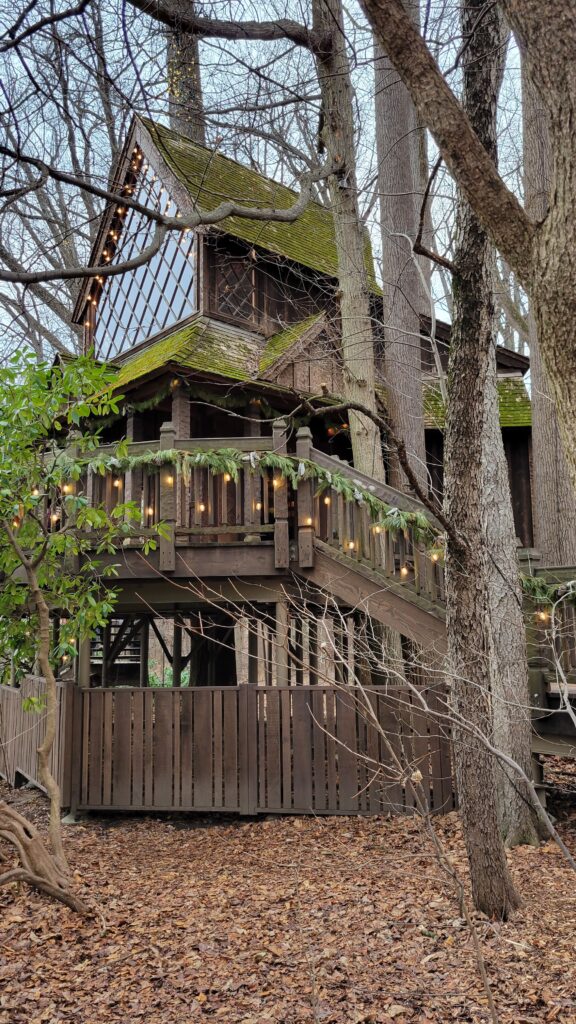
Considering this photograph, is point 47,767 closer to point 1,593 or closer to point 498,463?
point 1,593

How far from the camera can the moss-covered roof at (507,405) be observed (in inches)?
533

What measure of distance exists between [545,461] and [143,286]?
27.9 feet

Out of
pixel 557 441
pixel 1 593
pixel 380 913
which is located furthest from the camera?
pixel 557 441

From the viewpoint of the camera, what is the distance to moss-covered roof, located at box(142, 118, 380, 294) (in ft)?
42.8

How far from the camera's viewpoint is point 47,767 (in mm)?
5742

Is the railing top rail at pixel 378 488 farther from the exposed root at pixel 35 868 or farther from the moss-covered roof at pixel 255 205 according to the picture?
the moss-covered roof at pixel 255 205

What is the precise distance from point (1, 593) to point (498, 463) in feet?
17.3

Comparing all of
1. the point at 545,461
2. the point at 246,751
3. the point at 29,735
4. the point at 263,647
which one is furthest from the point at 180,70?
the point at 29,735

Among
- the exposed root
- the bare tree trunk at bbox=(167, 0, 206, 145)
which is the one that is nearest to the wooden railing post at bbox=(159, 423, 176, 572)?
the exposed root

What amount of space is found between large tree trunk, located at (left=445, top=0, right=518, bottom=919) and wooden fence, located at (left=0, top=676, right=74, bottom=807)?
5.37 metres

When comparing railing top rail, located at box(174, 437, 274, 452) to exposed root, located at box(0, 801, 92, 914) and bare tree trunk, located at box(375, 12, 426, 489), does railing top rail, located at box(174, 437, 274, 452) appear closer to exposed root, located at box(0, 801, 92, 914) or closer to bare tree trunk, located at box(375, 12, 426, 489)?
bare tree trunk, located at box(375, 12, 426, 489)

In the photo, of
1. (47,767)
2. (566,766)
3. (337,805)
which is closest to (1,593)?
(47,767)

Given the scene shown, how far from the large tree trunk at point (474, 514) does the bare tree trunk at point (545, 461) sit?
5.82 meters

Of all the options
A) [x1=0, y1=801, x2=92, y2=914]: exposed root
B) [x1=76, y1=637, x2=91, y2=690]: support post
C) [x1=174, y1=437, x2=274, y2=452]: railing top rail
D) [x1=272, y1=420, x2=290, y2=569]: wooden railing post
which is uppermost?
[x1=174, y1=437, x2=274, y2=452]: railing top rail
